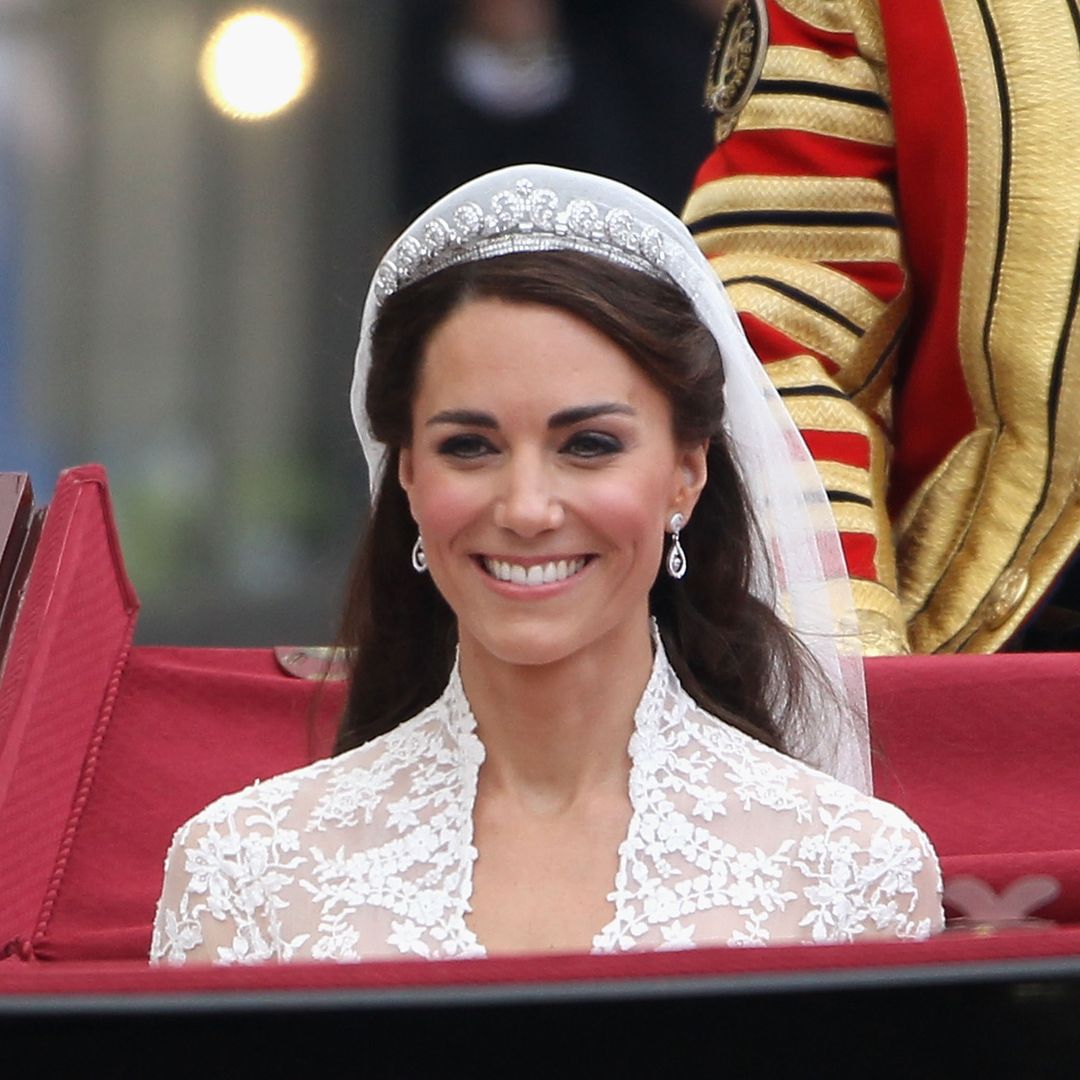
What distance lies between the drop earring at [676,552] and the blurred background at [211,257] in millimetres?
2469

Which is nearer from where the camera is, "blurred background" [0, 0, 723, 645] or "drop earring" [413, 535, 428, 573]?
"drop earring" [413, 535, 428, 573]

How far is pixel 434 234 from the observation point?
162cm

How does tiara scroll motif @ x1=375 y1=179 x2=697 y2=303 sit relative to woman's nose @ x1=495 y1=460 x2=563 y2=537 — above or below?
above

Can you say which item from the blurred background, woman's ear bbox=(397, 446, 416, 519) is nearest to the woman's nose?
woman's ear bbox=(397, 446, 416, 519)

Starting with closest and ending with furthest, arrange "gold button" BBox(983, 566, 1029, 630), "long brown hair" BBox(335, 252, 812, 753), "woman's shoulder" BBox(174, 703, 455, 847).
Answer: "woman's shoulder" BBox(174, 703, 455, 847) → "long brown hair" BBox(335, 252, 812, 753) → "gold button" BBox(983, 566, 1029, 630)

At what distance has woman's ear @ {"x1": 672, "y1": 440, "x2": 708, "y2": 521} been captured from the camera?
161 centimetres

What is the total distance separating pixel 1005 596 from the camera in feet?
7.26

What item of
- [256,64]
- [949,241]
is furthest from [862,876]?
[256,64]

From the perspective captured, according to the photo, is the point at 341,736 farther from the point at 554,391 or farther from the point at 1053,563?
the point at 1053,563

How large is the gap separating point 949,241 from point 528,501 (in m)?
0.87

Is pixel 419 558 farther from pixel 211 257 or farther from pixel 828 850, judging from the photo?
pixel 211 257

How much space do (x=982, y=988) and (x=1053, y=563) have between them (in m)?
1.34

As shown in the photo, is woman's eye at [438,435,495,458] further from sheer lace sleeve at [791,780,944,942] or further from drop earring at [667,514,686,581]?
sheer lace sleeve at [791,780,944,942]

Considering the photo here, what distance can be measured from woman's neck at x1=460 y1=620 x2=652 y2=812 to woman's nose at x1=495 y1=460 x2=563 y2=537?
13 centimetres
